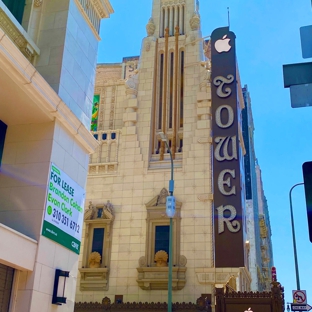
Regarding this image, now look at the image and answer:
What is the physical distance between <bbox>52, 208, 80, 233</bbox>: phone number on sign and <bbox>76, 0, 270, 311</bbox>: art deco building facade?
1141 centimetres

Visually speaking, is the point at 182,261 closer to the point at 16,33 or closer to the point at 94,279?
the point at 94,279

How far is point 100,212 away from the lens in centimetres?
3053

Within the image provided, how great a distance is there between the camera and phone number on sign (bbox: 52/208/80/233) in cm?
1360

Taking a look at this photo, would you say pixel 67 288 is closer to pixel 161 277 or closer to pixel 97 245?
pixel 161 277

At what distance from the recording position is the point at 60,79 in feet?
48.3

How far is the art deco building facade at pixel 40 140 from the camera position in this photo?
12281mm

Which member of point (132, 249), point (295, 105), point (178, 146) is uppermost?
point (178, 146)

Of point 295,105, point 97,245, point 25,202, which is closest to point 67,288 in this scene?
point 25,202

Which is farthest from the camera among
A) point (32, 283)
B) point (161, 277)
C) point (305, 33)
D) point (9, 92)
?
point (161, 277)

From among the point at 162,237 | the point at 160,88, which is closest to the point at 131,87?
the point at 160,88

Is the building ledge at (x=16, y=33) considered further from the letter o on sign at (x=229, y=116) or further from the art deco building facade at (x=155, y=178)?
the art deco building facade at (x=155, y=178)

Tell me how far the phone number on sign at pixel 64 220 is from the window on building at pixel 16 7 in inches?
267

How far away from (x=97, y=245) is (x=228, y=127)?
12.5 metres

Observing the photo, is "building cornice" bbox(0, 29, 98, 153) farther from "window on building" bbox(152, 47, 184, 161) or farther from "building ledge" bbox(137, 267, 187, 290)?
"window on building" bbox(152, 47, 184, 161)
